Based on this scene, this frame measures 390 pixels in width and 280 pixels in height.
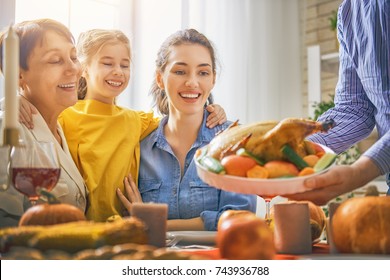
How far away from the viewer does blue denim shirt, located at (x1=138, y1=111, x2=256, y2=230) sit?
94cm

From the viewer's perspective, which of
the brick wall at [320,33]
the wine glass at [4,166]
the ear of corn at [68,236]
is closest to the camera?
the ear of corn at [68,236]

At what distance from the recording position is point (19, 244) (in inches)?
24.8

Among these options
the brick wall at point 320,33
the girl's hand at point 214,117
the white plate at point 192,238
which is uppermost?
the brick wall at point 320,33

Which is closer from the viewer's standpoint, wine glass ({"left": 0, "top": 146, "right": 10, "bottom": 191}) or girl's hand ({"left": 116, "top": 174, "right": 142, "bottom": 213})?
wine glass ({"left": 0, "top": 146, "right": 10, "bottom": 191})

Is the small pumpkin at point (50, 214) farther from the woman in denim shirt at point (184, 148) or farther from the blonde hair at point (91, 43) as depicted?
the blonde hair at point (91, 43)

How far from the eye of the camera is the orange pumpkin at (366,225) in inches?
26.7

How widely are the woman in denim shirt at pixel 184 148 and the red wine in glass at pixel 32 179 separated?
0.28 m

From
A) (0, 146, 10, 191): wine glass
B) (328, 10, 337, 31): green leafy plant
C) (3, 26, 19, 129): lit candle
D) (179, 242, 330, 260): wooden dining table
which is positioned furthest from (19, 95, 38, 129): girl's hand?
(328, 10, 337, 31): green leafy plant

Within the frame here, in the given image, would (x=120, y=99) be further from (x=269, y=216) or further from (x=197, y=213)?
(x=269, y=216)

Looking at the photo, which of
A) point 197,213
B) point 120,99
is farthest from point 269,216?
point 120,99

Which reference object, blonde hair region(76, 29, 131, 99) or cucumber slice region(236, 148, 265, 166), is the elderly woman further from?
cucumber slice region(236, 148, 265, 166)

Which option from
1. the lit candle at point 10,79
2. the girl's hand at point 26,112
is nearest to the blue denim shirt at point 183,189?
the girl's hand at point 26,112

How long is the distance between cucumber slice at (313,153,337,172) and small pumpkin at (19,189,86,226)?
11.6 inches
